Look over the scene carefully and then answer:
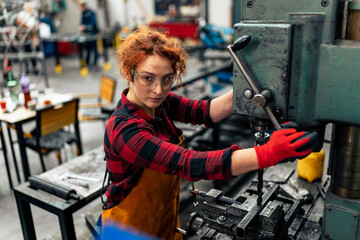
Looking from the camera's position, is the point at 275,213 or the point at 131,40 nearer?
the point at 275,213

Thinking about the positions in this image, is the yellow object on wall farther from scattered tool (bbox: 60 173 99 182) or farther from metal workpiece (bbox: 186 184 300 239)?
scattered tool (bbox: 60 173 99 182)

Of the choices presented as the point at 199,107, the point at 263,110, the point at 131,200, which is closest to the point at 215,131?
the point at 199,107

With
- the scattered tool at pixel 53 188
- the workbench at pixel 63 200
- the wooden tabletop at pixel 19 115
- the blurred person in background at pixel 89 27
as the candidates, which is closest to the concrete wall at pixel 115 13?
the blurred person in background at pixel 89 27

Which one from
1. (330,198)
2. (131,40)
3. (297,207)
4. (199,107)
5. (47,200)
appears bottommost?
(47,200)

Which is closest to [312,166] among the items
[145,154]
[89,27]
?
[145,154]

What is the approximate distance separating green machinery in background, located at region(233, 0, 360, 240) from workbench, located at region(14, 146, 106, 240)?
950 mm

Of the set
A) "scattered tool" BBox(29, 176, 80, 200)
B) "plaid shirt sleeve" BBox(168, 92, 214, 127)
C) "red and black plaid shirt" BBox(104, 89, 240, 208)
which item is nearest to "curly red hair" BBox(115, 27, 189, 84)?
"red and black plaid shirt" BBox(104, 89, 240, 208)

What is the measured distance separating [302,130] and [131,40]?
1.89 ft

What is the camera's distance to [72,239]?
61.6 inches

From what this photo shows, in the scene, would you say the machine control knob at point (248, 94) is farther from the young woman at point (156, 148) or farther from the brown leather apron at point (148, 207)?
the brown leather apron at point (148, 207)

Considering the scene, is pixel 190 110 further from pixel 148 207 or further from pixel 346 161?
pixel 346 161

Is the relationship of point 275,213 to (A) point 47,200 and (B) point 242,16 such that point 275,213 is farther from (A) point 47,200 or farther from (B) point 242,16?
(A) point 47,200

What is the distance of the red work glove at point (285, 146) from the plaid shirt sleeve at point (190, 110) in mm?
507

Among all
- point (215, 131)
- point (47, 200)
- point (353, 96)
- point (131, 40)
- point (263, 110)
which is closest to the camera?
point (353, 96)
